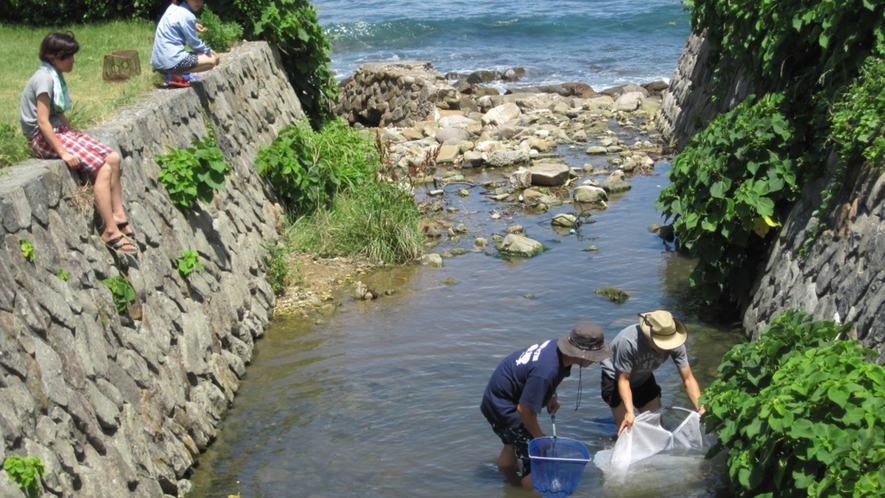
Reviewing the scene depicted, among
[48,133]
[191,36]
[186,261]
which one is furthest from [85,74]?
[48,133]

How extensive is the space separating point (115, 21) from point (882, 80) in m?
13.0

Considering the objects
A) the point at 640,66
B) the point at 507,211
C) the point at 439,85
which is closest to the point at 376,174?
the point at 507,211

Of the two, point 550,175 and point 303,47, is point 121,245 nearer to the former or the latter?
point 303,47

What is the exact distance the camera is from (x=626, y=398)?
7.20 metres

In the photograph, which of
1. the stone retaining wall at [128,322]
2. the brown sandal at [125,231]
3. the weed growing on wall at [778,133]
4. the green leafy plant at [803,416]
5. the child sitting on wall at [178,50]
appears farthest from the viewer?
the child sitting on wall at [178,50]

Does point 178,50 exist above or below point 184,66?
above

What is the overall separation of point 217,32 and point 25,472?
31.0 ft

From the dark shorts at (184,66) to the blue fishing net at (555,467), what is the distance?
625 centimetres

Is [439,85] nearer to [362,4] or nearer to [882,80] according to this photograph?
[882,80]

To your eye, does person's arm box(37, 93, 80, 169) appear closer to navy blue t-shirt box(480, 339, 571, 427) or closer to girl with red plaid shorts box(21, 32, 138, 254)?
girl with red plaid shorts box(21, 32, 138, 254)

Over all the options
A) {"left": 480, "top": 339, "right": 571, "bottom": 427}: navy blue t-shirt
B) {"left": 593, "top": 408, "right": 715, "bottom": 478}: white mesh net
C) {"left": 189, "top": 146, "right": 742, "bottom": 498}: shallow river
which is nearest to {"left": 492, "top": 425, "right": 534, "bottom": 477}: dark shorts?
{"left": 480, "top": 339, "right": 571, "bottom": 427}: navy blue t-shirt

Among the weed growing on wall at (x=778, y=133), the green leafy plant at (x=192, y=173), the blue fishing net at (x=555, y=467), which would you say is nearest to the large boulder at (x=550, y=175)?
the weed growing on wall at (x=778, y=133)

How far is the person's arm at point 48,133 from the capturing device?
723 cm

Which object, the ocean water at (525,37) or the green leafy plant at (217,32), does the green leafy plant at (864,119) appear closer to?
the green leafy plant at (217,32)
